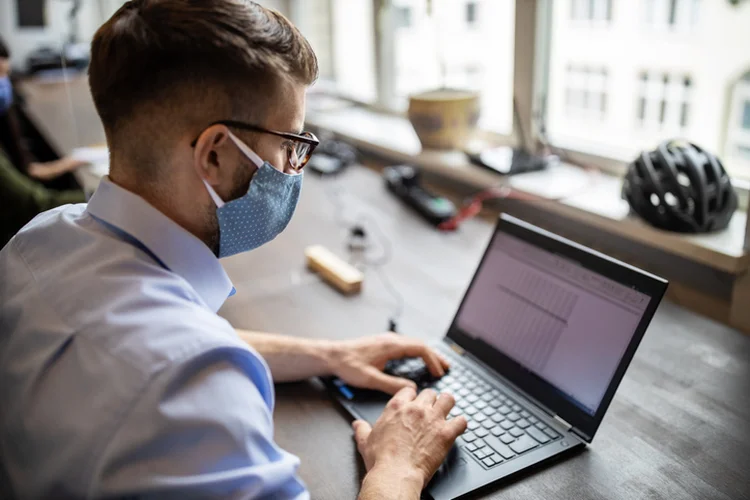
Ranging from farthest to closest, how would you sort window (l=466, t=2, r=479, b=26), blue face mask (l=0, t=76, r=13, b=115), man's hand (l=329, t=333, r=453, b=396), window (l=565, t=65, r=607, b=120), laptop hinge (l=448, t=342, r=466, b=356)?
1. blue face mask (l=0, t=76, r=13, b=115)
2. window (l=466, t=2, r=479, b=26)
3. window (l=565, t=65, r=607, b=120)
4. laptop hinge (l=448, t=342, r=466, b=356)
5. man's hand (l=329, t=333, r=453, b=396)

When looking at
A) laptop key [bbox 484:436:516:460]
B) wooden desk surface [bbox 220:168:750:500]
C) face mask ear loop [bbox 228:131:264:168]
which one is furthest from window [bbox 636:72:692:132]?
face mask ear loop [bbox 228:131:264:168]

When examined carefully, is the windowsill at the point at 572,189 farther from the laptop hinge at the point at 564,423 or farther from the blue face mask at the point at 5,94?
the blue face mask at the point at 5,94

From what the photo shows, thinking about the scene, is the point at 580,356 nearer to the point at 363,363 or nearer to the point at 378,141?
the point at 363,363

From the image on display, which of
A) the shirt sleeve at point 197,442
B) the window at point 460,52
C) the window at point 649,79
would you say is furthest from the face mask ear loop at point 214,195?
the window at point 460,52

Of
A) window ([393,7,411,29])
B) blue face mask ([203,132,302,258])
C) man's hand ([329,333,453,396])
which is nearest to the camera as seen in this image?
blue face mask ([203,132,302,258])

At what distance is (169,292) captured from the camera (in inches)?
28.6

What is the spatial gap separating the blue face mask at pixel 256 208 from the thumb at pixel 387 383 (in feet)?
0.99

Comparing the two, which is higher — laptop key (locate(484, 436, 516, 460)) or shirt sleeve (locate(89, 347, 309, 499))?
shirt sleeve (locate(89, 347, 309, 499))

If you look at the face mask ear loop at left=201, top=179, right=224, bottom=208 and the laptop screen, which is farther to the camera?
the laptop screen

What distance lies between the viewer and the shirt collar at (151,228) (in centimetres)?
78

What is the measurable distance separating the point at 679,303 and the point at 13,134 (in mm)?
3147

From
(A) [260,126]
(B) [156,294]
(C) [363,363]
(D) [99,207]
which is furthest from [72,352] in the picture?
(C) [363,363]

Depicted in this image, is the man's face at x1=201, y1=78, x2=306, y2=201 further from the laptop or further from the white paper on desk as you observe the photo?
the white paper on desk

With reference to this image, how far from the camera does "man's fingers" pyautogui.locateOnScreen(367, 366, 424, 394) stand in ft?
3.50
